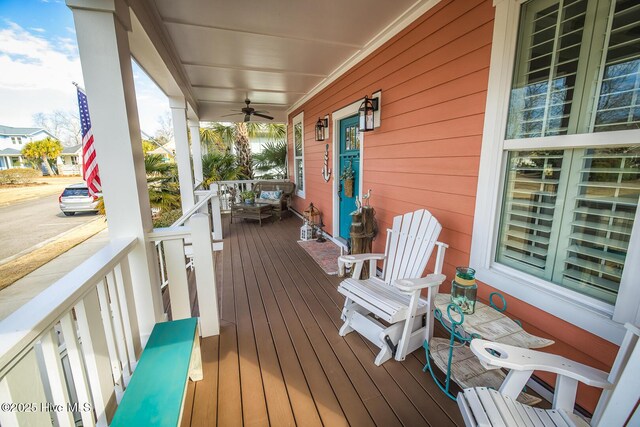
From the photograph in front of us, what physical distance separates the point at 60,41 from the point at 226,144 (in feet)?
27.2

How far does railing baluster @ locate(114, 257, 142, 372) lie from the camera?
1.46 m

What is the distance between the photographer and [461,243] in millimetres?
2016

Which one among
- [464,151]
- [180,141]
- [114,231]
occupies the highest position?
[180,141]

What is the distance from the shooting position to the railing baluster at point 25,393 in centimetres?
66

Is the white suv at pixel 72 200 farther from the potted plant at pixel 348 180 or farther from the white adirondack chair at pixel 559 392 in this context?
the white adirondack chair at pixel 559 392

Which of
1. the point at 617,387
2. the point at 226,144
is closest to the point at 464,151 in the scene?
the point at 617,387

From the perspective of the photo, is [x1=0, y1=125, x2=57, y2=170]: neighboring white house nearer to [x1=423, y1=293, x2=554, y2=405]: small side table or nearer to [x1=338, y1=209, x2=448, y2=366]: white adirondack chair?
[x1=338, y1=209, x2=448, y2=366]: white adirondack chair

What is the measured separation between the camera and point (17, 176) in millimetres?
2160

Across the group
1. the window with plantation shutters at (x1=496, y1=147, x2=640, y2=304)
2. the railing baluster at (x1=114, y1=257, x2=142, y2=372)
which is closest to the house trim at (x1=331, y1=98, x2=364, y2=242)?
the window with plantation shutters at (x1=496, y1=147, x2=640, y2=304)

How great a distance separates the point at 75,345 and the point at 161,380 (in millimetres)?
362

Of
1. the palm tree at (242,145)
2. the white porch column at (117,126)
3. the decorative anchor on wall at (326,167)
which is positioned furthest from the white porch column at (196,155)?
the white porch column at (117,126)

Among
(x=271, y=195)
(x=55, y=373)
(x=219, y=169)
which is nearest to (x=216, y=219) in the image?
(x=271, y=195)

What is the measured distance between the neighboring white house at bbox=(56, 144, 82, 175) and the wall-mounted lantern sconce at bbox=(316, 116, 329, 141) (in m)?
3.22

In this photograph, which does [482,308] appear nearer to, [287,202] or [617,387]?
[617,387]
